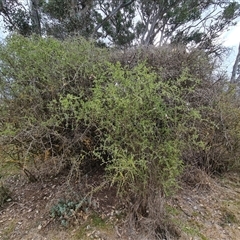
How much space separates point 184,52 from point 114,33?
8.73 metres

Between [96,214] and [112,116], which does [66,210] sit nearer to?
[96,214]

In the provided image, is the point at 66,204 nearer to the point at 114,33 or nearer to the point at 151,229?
the point at 151,229

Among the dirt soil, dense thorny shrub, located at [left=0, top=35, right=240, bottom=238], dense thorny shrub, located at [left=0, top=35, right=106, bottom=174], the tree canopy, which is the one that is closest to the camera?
dense thorny shrub, located at [left=0, top=35, right=240, bottom=238]

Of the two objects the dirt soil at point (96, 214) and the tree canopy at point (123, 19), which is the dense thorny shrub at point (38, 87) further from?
the tree canopy at point (123, 19)

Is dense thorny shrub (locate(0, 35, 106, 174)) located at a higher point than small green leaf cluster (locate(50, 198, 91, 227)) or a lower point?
higher

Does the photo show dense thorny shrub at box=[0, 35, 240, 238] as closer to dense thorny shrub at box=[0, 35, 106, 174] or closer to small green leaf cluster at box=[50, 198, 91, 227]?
dense thorny shrub at box=[0, 35, 106, 174]

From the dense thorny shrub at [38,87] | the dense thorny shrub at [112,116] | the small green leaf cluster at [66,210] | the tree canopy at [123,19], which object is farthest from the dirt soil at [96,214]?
the tree canopy at [123,19]

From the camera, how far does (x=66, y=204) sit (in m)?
2.11

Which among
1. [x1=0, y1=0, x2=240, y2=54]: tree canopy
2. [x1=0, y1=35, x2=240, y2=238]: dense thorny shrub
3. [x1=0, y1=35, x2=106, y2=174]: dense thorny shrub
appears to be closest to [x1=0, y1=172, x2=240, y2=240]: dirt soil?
[x1=0, y1=35, x2=240, y2=238]: dense thorny shrub

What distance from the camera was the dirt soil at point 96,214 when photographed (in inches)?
78.4

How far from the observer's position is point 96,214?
2.16 metres

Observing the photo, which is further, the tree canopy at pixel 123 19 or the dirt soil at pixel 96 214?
the tree canopy at pixel 123 19

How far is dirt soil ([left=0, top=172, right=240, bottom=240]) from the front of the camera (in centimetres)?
199

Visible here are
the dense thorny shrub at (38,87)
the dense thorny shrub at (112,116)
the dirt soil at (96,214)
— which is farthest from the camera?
the dense thorny shrub at (38,87)
